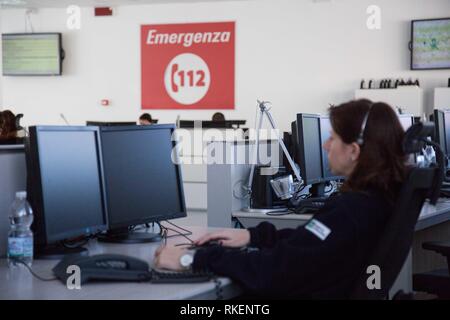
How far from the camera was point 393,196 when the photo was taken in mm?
1948

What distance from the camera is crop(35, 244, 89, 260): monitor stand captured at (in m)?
2.21

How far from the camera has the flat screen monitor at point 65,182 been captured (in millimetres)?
2111

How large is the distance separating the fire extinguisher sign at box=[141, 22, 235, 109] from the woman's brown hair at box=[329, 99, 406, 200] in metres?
8.05

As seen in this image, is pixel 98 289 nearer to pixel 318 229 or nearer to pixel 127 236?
pixel 318 229

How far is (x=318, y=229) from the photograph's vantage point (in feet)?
6.11

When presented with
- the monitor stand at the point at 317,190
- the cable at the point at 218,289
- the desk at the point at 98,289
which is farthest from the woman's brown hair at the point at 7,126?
the cable at the point at 218,289

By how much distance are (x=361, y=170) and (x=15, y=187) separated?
1.13m

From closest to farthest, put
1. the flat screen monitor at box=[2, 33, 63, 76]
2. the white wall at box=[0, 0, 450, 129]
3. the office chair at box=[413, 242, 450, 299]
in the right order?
the office chair at box=[413, 242, 450, 299], the white wall at box=[0, 0, 450, 129], the flat screen monitor at box=[2, 33, 63, 76]

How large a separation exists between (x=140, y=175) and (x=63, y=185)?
0.42 m

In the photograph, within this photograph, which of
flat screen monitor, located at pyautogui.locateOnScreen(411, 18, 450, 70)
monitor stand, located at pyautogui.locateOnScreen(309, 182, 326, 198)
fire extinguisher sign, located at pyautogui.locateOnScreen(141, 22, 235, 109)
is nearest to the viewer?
monitor stand, located at pyautogui.locateOnScreen(309, 182, 326, 198)

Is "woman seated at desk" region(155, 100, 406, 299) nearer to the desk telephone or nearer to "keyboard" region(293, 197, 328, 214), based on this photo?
the desk telephone

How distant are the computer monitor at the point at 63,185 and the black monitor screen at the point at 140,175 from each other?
0.08 metres

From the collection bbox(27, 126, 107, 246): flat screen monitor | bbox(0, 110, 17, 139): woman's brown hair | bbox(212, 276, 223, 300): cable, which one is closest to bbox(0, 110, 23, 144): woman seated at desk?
bbox(0, 110, 17, 139): woman's brown hair

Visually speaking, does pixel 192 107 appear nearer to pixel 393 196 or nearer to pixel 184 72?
pixel 184 72
